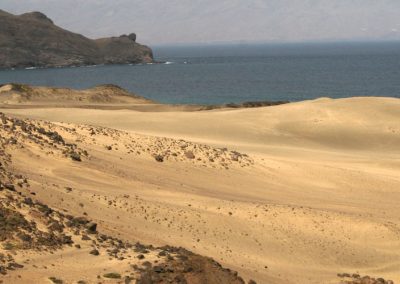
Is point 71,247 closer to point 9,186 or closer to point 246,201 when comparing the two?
point 9,186

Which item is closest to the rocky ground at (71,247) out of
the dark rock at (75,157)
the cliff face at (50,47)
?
the dark rock at (75,157)

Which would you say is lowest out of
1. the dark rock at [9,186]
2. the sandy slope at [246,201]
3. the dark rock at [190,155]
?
the sandy slope at [246,201]

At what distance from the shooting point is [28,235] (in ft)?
35.6

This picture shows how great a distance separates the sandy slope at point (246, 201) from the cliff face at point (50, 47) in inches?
4847

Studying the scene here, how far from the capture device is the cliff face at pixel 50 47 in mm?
146875

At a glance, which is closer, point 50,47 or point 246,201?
point 246,201

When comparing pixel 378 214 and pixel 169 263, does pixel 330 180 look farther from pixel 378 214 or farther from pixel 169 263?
pixel 169 263

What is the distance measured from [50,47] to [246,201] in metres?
142

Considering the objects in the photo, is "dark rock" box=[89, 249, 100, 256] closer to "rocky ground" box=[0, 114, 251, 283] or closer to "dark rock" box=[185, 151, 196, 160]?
"rocky ground" box=[0, 114, 251, 283]

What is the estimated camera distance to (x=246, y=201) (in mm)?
18250

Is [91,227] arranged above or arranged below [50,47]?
below

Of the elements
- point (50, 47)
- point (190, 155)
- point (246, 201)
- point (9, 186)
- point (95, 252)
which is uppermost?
point (50, 47)

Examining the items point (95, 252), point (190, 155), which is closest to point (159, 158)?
point (190, 155)

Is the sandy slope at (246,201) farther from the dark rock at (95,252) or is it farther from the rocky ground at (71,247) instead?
the dark rock at (95,252)
